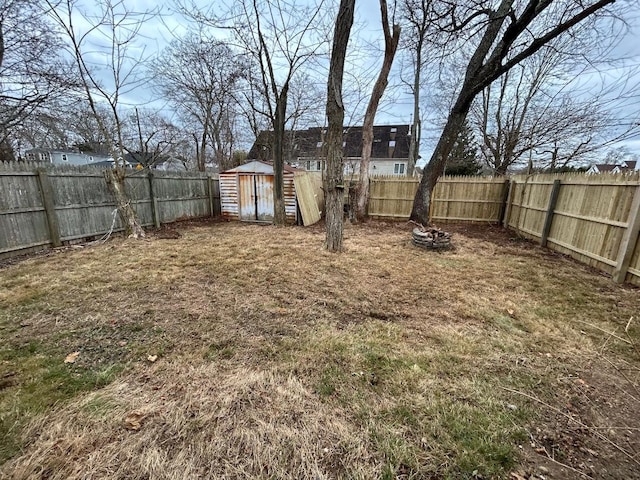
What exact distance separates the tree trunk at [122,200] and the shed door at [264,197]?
3722 millimetres

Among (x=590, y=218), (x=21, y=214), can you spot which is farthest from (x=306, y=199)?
(x=590, y=218)

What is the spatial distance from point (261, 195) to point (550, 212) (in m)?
7.93

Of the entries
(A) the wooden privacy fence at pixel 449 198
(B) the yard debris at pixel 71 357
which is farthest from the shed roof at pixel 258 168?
(B) the yard debris at pixel 71 357

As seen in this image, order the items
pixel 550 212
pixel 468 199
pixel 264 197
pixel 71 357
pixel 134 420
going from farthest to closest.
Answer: pixel 264 197, pixel 468 199, pixel 550 212, pixel 71 357, pixel 134 420

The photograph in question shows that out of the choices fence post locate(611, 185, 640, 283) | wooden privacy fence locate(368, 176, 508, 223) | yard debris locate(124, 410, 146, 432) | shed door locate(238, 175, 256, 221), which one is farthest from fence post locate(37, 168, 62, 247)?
fence post locate(611, 185, 640, 283)

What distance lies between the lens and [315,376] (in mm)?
2061

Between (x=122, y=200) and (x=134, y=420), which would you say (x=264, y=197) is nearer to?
(x=122, y=200)

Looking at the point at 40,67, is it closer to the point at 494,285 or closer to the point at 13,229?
the point at 13,229

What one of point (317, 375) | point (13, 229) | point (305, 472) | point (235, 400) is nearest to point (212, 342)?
point (235, 400)

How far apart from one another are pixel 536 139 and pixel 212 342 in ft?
47.1

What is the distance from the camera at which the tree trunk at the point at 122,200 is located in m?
6.24

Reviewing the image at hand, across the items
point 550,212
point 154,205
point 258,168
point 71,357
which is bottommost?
point 71,357

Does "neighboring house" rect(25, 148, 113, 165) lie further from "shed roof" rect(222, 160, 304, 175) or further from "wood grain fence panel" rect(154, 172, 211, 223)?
"shed roof" rect(222, 160, 304, 175)

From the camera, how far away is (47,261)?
15.8 ft
